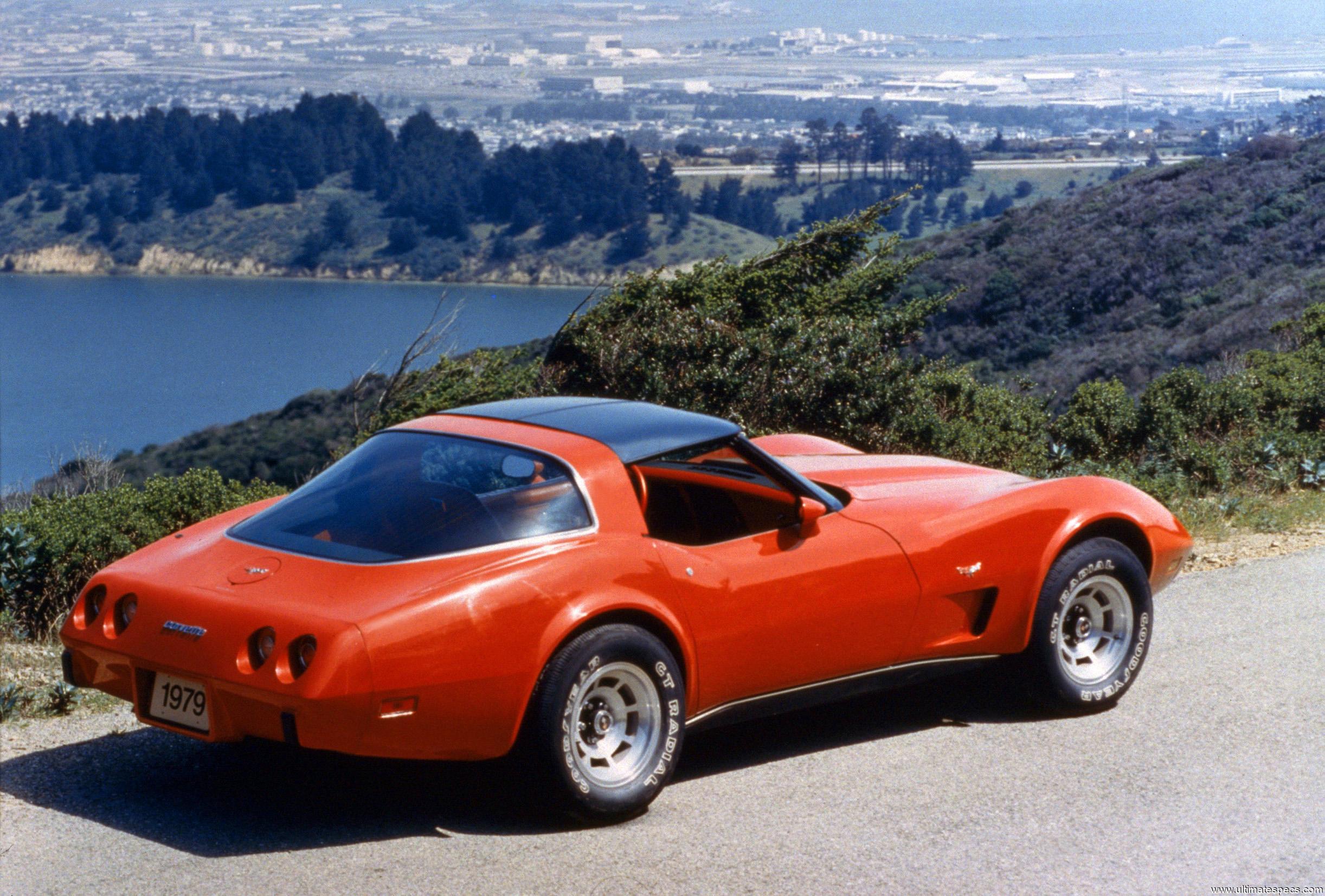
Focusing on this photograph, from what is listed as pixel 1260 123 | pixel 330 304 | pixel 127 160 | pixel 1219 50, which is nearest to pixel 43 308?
pixel 330 304

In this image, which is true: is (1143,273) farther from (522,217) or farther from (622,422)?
(522,217)

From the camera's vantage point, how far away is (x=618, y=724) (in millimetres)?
4293

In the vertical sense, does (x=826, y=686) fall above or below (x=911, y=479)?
below

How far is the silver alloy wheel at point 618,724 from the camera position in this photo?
13.8 ft

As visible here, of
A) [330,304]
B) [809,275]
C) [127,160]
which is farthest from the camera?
[127,160]

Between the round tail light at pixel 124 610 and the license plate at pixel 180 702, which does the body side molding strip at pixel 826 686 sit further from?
the round tail light at pixel 124 610

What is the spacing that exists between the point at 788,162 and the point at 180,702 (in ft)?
306

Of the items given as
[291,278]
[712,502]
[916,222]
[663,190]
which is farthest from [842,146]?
[712,502]

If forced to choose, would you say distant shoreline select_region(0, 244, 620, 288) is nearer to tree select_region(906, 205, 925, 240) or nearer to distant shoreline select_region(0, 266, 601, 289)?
distant shoreline select_region(0, 266, 601, 289)

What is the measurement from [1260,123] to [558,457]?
57.6m

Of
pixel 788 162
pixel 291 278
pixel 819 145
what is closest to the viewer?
pixel 291 278

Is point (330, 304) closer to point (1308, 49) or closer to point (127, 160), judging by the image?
point (127, 160)

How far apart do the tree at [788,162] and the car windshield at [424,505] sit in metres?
87.5

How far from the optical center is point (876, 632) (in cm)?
486
